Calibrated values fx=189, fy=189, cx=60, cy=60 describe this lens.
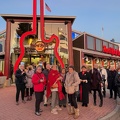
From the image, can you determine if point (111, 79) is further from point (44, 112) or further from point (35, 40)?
point (35, 40)

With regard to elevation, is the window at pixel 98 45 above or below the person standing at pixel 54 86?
above

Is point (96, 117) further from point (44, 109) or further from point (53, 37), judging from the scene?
point (53, 37)

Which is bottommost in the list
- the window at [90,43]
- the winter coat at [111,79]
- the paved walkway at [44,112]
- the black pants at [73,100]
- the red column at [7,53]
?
the paved walkway at [44,112]

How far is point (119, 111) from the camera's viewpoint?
23.5 ft

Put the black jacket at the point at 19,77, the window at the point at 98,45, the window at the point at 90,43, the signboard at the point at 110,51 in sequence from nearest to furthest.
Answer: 1. the black jacket at the point at 19,77
2. the window at the point at 90,43
3. the window at the point at 98,45
4. the signboard at the point at 110,51

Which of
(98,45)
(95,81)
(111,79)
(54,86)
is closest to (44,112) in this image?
(54,86)

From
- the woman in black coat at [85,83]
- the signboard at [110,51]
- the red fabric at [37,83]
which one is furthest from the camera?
the signboard at [110,51]

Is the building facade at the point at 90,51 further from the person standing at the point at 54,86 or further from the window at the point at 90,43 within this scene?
the person standing at the point at 54,86

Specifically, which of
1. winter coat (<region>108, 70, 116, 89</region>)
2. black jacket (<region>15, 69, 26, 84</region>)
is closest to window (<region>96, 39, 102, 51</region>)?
winter coat (<region>108, 70, 116, 89</region>)

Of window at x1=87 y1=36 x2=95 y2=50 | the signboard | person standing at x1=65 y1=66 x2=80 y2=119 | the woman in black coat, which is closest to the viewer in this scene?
person standing at x1=65 y1=66 x2=80 y2=119

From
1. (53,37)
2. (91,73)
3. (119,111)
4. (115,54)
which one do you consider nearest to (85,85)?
(91,73)

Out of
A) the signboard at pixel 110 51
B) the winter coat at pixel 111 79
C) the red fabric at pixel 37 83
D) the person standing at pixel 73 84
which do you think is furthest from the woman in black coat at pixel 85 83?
the signboard at pixel 110 51

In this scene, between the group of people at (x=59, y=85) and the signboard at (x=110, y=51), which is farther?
the signboard at (x=110, y=51)

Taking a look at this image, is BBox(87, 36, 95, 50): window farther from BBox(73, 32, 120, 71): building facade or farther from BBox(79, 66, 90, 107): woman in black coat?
BBox(79, 66, 90, 107): woman in black coat
